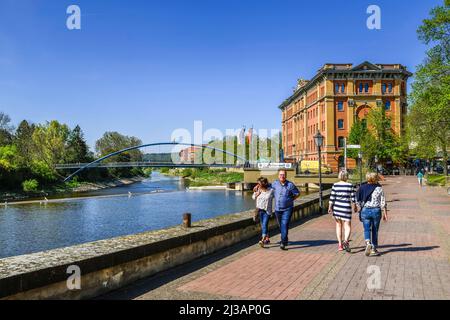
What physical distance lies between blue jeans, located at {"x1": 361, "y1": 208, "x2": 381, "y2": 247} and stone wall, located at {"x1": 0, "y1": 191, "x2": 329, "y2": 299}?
3024 mm

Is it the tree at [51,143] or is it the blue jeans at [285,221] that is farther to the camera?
the tree at [51,143]

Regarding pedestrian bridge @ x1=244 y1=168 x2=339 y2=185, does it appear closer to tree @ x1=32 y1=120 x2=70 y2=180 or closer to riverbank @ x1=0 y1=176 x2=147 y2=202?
riverbank @ x1=0 y1=176 x2=147 y2=202

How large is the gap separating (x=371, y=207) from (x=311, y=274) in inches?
97.4

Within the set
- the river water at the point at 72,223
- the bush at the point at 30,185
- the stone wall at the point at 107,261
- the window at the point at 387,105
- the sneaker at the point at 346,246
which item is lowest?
the river water at the point at 72,223

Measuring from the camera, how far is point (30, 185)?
6228cm

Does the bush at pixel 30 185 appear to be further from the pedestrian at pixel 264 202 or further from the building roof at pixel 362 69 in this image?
the pedestrian at pixel 264 202

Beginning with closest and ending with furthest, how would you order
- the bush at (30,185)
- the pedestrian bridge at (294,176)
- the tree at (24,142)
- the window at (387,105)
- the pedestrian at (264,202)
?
the pedestrian at (264,202) → the pedestrian bridge at (294,176) → the bush at (30,185) → the tree at (24,142) → the window at (387,105)

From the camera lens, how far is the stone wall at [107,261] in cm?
516

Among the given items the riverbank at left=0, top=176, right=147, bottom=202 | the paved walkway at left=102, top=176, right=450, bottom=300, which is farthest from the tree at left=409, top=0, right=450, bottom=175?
the riverbank at left=0, top=176, right=147, bottom=202

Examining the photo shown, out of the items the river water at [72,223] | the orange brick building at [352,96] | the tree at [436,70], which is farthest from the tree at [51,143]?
the tree at [436,70]

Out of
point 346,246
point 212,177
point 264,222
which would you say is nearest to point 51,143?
point 212,177

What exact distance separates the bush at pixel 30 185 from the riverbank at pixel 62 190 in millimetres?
791

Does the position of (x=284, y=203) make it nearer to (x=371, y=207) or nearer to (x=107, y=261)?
(x=371, y=207)

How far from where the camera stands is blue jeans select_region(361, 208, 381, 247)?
903cm
